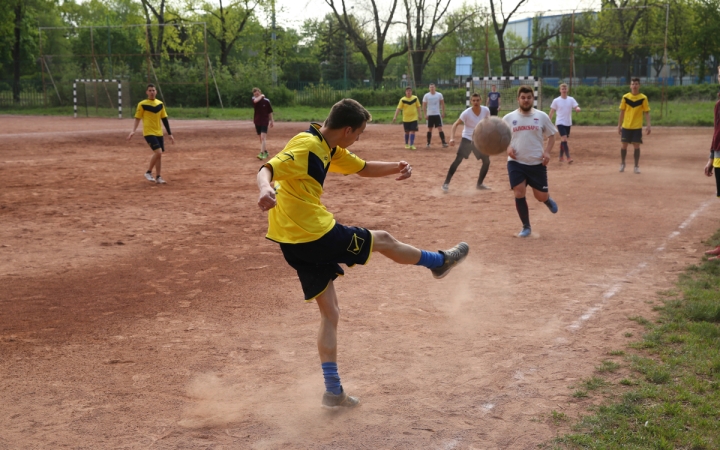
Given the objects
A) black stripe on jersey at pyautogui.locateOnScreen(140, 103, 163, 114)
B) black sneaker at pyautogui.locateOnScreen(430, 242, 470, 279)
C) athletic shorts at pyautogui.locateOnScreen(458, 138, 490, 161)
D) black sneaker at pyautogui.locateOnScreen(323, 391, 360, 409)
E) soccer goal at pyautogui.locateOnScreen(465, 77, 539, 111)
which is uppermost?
soccer goal at pyautogui.locateOnScreen(465, 77, 539, 111)

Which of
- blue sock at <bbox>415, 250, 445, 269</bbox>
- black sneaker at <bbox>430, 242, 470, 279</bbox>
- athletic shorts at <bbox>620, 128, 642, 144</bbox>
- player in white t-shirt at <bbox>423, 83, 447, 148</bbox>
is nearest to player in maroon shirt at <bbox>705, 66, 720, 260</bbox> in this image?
black sneaker at <bbox>430, 242, 470, 279</bbox>

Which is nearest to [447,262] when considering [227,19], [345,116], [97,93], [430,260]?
[430,260]

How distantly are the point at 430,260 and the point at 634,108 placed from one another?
42.7 feet

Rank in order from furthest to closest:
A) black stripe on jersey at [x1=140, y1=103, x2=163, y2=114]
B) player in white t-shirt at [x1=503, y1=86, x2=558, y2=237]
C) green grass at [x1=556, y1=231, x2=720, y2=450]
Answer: black stripe on jersey at [x1=140, y1=103, x2=163, y2=114] → player in white t-shirt at [x1=503, y1=86, x2=558, y2=237] → green grass at [x1=556, y1=231, x2=720, y2=450]

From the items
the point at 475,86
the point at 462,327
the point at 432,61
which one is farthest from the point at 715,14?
the point at 462,327

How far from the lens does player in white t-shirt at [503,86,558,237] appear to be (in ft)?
33.1

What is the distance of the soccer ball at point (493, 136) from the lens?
862 centimetres

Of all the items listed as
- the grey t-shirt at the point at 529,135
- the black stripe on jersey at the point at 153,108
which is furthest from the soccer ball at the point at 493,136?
the black stripe on jersey at the point at 153,108

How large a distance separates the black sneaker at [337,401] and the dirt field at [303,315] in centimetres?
8

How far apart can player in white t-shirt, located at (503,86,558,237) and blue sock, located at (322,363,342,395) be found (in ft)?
19.5

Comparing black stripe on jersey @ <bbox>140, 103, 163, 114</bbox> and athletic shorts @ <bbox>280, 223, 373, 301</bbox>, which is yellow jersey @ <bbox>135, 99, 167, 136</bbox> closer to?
black stripe on jersey @ <bbox>140, 103, 163, 114</bbox>

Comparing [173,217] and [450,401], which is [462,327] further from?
[173,217]

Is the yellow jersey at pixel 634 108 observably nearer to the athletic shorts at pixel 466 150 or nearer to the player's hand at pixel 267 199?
the athletic shorts at pixel 466 150

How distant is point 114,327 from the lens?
21.5ft
